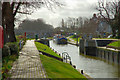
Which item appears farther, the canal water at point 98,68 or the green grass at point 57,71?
the canal water at point 98,68

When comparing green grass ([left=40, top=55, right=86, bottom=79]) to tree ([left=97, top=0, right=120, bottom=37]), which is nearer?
green grass ([left=40, top=55, right=86, bottom=79])

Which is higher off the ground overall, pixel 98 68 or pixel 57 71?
pixel 57 71

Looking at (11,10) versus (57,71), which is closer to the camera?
(57,71)

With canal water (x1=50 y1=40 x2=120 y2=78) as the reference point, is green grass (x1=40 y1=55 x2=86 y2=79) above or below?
above

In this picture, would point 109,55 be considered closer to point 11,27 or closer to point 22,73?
point 11,27

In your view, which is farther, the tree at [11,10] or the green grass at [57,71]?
the tree at [11,10]

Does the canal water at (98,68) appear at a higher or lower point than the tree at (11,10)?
lower

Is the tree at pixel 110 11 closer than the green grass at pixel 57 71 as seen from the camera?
No

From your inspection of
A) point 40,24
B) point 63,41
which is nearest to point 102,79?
point 63,41

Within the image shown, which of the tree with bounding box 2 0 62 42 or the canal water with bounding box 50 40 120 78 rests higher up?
the tree with bounding box 2 0 62 42

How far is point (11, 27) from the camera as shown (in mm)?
30891

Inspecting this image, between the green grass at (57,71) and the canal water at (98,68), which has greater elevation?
the green grass at (57,71)

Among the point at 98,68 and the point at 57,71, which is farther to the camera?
the point at 98,68

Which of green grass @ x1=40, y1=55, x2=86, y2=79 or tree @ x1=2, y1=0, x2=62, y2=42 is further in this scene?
tree @ x1=2, y1=0, x2=62, y2=42
